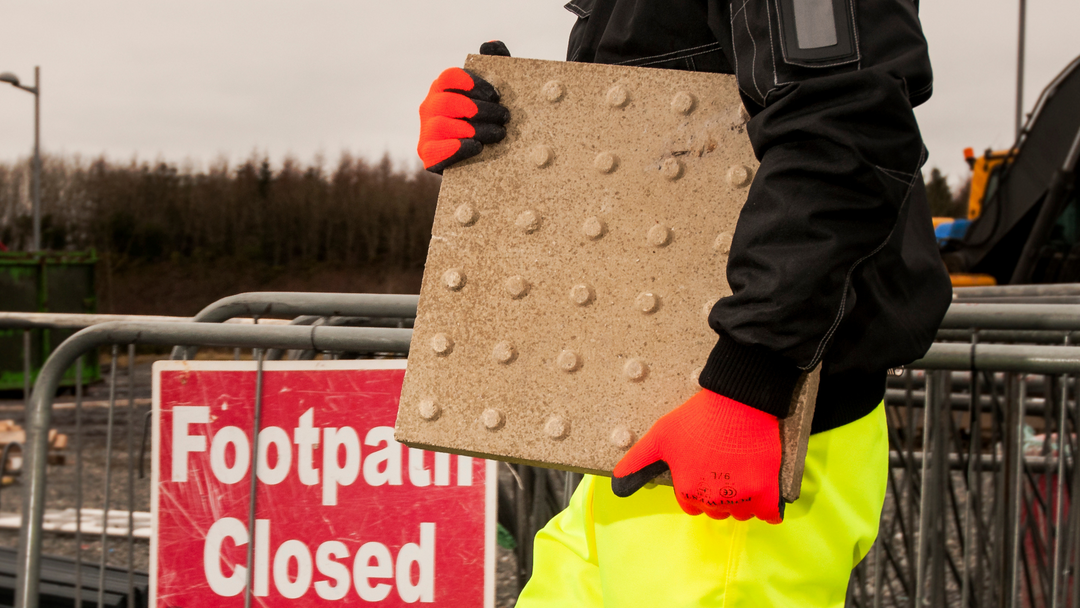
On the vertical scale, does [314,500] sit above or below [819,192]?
below

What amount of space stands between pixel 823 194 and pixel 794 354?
0.72 ft

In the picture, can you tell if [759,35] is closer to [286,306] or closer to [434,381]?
[434,381]

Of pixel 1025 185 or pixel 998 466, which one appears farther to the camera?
pixel 1025 185

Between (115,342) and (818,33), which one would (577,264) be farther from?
(115,342)

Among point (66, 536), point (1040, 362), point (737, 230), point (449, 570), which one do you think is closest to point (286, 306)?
point (449, 570)

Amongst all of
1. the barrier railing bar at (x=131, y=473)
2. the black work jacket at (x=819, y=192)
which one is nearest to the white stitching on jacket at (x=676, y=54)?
the black work jacket at (x=819, y=192)

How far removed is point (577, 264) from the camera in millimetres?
1382

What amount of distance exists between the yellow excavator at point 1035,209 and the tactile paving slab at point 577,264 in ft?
31.0

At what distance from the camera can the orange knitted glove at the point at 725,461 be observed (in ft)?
3.75

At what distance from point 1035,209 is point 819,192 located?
418 inches

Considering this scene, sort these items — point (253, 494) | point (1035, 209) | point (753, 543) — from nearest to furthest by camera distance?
1. point (753, 543)
2. point (253, 494)
3. point (1035, 209)

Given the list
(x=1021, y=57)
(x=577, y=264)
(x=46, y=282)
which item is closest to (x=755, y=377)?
(x=577, y=264)

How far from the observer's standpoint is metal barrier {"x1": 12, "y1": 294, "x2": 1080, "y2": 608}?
2186mm

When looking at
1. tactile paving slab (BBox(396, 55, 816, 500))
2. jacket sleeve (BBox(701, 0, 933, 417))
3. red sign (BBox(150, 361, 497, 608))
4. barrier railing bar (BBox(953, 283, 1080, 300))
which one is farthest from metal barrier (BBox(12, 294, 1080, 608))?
barrier railing bar (BBox(953, 283, 1080, 300))
